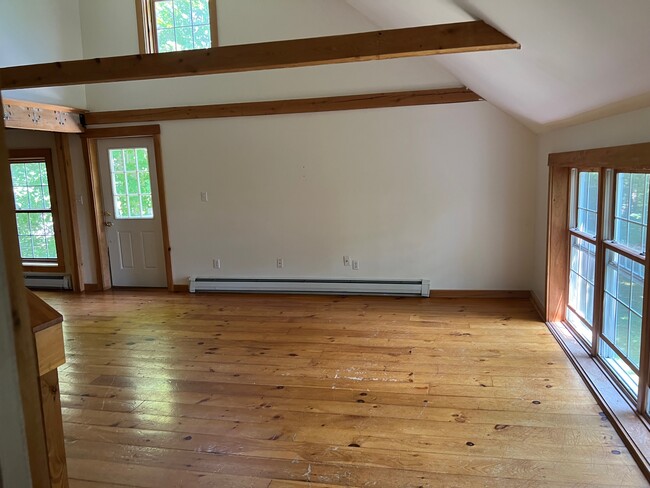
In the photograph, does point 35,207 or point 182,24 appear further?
point 35,207

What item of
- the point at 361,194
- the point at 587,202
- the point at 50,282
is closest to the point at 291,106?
the point at 361,194

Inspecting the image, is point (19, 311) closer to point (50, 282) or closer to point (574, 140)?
point (574, 140)

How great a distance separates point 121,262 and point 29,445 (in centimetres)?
613

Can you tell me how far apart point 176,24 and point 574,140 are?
457 cm

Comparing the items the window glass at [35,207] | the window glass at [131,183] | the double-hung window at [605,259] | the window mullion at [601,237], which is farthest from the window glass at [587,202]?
the window glass at [35,207]

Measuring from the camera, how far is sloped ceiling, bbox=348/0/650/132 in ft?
5.74

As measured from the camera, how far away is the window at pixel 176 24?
550cm

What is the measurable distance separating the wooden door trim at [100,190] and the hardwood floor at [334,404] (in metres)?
1.47

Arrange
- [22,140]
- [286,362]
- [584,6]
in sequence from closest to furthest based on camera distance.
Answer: [584,6]
[286,362]
[22,140]

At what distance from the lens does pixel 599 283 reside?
3307mm

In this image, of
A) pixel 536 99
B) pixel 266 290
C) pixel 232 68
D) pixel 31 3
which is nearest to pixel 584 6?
pixel 536 99

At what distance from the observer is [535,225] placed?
16.8ft

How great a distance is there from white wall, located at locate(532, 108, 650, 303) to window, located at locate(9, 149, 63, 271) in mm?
6042

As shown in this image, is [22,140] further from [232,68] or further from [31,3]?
[232,68]
